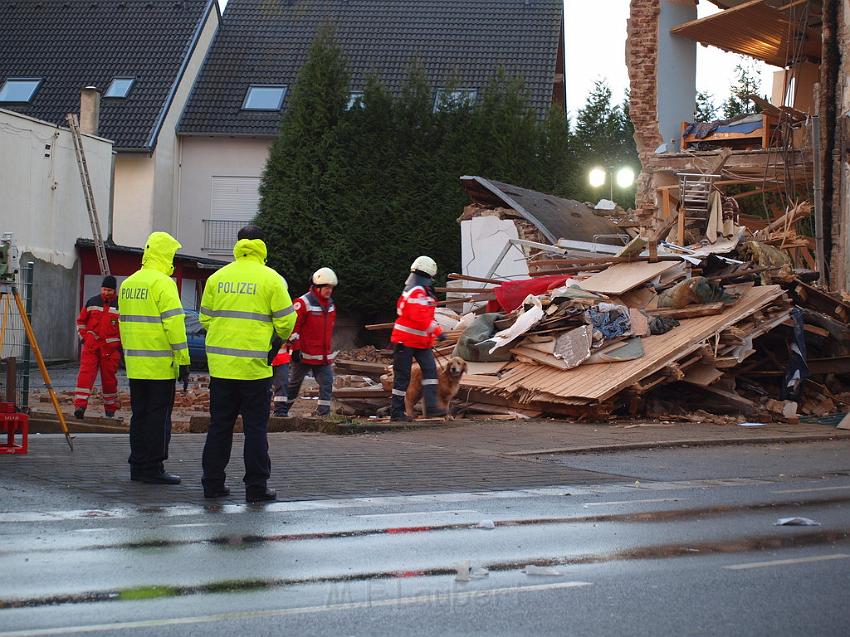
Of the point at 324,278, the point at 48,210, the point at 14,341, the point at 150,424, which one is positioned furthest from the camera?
the point at 48,210

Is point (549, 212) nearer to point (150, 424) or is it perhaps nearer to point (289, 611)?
point (150, 424)

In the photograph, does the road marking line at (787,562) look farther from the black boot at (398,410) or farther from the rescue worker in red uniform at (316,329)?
the rescue worker in red uniform at (316,329)

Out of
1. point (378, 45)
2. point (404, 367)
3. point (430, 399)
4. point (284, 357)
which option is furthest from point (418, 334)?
point (378, 45)

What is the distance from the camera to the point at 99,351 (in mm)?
16375

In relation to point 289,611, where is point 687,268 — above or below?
above

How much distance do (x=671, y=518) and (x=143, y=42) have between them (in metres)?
38.4

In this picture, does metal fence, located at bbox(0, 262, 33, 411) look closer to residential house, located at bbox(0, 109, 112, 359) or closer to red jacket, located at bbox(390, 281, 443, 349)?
red jacket, located at bbox(390, 281, 443, 349)

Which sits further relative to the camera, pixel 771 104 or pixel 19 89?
pixel 19 89

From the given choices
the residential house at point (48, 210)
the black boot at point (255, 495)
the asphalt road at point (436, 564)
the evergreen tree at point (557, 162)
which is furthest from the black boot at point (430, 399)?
the evergreen tree at point (557, 162)

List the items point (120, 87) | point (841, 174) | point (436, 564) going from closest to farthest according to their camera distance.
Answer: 1. point (436, 564)
2. point (841, 174)
3. point (120, 87)

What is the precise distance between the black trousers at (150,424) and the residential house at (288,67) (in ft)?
106

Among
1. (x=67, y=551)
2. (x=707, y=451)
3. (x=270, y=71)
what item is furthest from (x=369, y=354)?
(x=67, y=551)

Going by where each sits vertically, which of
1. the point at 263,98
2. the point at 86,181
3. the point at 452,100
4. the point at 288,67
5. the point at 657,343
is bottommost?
the point at 657,343

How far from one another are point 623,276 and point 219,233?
26.5 metres
